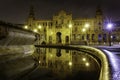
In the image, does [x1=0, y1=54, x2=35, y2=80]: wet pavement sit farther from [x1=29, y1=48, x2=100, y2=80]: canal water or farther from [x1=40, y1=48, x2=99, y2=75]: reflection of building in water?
[x1=40, y1=48, x2=99, y2=75]: reflection of building in water

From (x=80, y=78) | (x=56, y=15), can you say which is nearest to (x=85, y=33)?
(x=56, y=15)

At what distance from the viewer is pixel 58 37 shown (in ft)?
303

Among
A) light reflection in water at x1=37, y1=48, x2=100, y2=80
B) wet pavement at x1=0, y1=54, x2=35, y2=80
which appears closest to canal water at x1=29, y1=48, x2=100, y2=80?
light reflection in water at x1=37, y1=48, x2=100, y2=80

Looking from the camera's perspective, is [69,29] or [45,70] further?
[69,29]

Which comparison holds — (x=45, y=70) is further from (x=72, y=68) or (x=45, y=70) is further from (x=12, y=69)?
(x=72, y=68)

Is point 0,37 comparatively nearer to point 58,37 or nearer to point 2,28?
point 2,28

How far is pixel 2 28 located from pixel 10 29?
Result: 1534mm

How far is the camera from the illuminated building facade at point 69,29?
89250 mm

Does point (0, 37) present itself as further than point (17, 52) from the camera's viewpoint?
No

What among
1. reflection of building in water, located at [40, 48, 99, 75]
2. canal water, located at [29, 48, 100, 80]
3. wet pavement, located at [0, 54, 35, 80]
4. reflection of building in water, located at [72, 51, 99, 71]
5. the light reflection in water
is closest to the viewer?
wet pavement, located at [0, 54, 35, 80]

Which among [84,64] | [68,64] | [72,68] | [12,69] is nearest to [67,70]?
[72,68]

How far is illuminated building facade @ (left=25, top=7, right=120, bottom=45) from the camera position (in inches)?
3514

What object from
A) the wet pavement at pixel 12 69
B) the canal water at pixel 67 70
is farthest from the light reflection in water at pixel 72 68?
the wet pavement at pixel 12 69

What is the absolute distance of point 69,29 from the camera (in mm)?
89000
